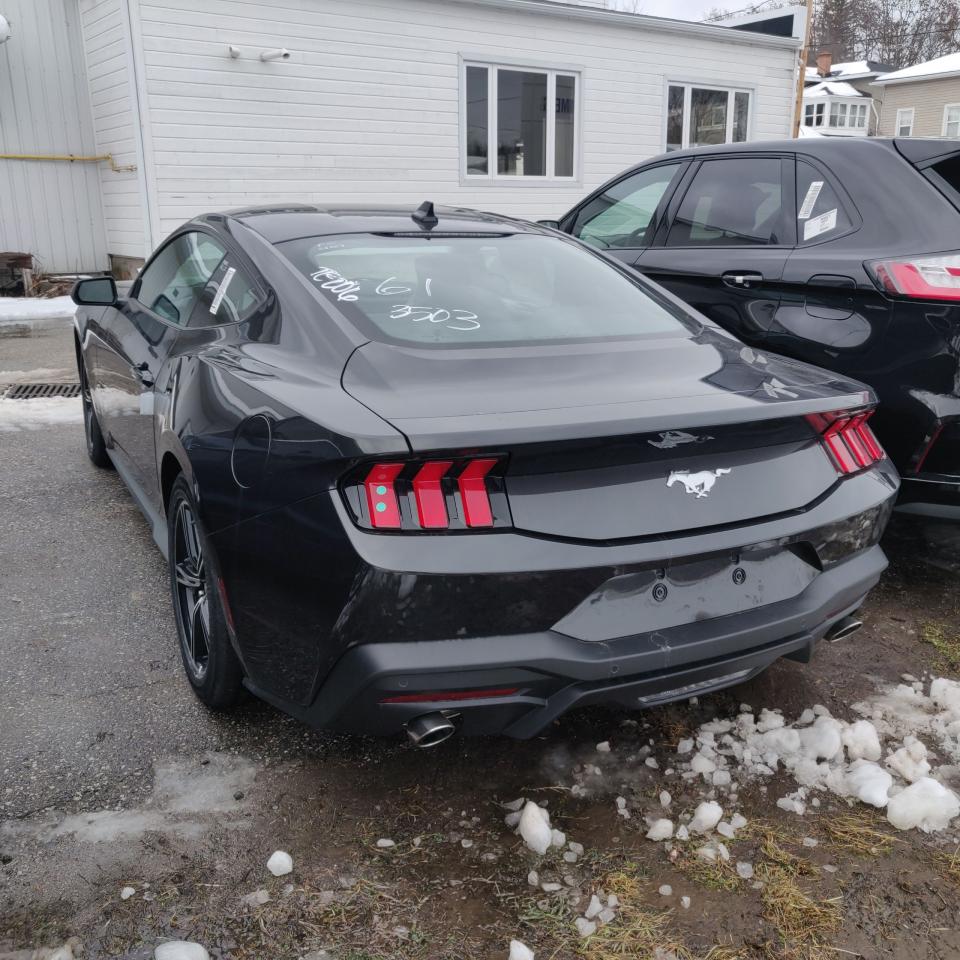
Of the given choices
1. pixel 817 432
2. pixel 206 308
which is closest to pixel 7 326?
pixel 206 308

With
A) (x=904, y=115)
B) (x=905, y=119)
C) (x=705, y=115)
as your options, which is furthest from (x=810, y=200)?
(x=904, y=115)

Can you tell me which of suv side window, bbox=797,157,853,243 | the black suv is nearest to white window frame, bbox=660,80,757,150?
the black suv

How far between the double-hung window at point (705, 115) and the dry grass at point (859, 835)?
14.0 metres

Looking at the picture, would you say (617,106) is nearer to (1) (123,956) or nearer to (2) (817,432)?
(2) (817,432)

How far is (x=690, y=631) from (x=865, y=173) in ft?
8.27

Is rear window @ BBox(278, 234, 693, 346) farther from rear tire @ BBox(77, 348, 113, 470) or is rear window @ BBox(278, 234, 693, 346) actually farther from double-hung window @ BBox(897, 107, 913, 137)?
double-hung window @ BBox(897, 107, 913, 137)

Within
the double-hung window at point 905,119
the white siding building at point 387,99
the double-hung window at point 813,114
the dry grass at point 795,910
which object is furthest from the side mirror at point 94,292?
the double-hung window at point 813,114

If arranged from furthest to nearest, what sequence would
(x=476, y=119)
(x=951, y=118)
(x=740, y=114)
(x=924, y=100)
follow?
(x=924, y=100), (x=951, y=118), (x=740, y=114), (x=476, y=119)

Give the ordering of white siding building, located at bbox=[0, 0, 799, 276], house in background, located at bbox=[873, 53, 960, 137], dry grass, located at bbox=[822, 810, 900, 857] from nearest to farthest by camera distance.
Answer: dry grass, located at bbox=[822, 810, 900, 857], white siding building, located at bbox=[0, 0, 799, 276], house in background, located at bbox=[873, 53, 960, 137]

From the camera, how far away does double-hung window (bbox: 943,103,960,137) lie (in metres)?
35.7

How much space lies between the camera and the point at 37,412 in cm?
689

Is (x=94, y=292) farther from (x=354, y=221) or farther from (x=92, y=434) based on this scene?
(x=354, y=221)

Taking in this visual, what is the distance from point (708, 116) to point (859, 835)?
49.2 ft

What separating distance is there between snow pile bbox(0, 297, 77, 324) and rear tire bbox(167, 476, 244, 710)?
8058mm
